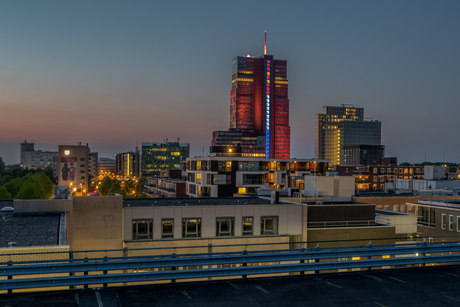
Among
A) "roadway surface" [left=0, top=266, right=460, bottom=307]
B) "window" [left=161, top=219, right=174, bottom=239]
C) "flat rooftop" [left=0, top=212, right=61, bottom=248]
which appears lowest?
"window" [left=161, top=219, right=174, bottom=239]

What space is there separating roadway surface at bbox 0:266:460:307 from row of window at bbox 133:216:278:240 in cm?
1989

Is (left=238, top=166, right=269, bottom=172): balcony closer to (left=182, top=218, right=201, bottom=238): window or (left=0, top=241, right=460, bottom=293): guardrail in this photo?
(left=182, top=218, right=201, bottom=238): window

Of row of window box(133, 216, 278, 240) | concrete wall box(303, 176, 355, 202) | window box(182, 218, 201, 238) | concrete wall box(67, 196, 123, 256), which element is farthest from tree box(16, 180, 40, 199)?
window box(182, 218, 201, 238)

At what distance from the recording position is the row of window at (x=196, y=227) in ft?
110

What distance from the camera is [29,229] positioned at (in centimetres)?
2392

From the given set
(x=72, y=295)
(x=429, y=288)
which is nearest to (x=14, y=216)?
(x=72, y=295)

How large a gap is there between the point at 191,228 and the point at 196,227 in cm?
42

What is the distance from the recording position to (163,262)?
13.8 metres

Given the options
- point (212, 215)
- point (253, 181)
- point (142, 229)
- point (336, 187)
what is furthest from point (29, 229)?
point (253, 181)

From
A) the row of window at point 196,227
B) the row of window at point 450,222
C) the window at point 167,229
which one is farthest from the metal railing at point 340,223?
the window at point 167,229

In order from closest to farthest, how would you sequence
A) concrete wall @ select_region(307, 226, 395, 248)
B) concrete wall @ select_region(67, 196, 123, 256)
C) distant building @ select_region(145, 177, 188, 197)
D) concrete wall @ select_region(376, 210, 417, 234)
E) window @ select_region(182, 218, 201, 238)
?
concrete wall @ select_region(67, 196, 123, 256) < window @ select_region(182, 218, 201, 238) < concrete wall @ select_region(307, 226, 395, 248) < concrete wall @ select_region(376, 210, 417, 234) < distant building @ select_region(145, 177, 188, 197)

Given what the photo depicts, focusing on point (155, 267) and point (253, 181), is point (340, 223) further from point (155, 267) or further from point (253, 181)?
point (253, 181)

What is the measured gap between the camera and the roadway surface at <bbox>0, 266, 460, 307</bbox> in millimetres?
12297

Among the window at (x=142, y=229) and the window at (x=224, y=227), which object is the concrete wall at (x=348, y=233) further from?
the window at (x=142, y=229)
